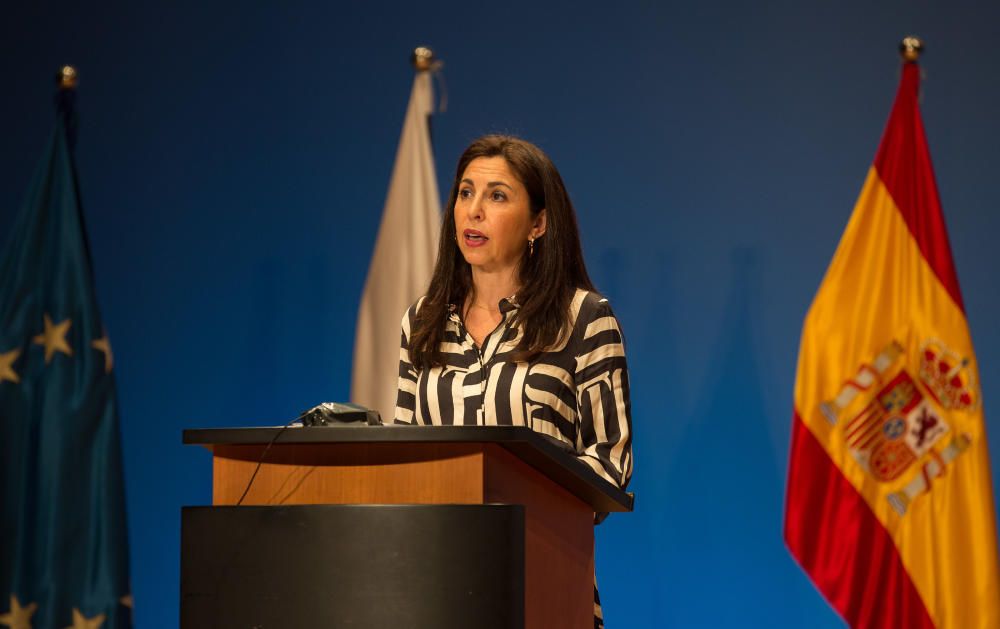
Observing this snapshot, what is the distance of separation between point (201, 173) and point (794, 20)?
6.93 feet

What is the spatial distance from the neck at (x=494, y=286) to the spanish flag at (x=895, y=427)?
1615mm

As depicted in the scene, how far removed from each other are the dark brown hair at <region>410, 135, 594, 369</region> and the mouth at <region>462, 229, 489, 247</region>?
4.4 inches

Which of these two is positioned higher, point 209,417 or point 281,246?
point 281,246

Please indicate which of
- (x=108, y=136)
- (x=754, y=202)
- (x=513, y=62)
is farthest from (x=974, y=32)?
(x=108, y=136)

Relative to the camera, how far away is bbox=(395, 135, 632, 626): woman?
210cm

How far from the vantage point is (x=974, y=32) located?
388cm

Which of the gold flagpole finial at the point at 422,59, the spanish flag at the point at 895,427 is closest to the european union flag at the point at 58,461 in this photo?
the gold flagpole finial at the point at 422,59

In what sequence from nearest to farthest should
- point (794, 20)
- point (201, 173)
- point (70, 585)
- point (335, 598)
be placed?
1. point (335, 598)
2. point (70, 585)
3. point (794, 20)
4. point (201, 173)

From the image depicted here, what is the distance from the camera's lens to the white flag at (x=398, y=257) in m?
3.84

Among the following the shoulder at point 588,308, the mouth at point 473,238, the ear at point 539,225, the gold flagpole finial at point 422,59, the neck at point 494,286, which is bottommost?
the shoulder at point 588,308

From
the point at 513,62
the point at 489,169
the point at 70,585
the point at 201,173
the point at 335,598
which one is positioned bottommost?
the point at 70,585

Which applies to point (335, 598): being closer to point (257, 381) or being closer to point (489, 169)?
point (489, 169)

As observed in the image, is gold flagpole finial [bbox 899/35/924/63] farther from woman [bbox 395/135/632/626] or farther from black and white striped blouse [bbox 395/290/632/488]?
black and white striped blouse [bbox 395/290/632/488]

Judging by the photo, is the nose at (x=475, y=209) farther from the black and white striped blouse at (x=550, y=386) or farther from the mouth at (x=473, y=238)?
the black and white striped blouse at (x=550, y=386)
